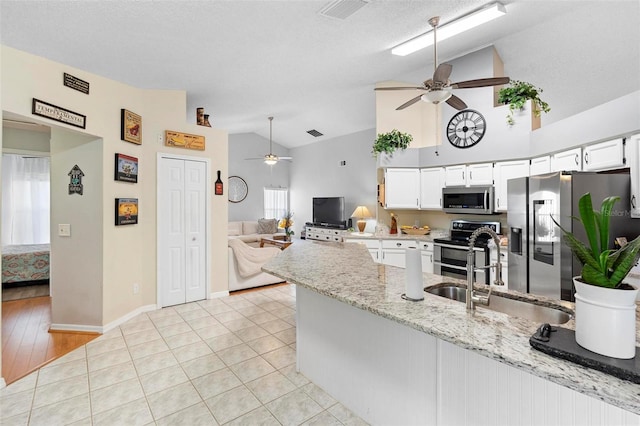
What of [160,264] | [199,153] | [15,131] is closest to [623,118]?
[199,153]

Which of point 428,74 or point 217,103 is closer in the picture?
point 428,74

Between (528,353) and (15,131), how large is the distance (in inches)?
247

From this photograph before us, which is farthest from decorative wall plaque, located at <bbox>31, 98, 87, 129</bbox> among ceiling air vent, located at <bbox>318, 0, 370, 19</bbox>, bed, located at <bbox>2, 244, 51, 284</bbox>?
bed, located at <bbox>2, 244, 51, 284</bbox>

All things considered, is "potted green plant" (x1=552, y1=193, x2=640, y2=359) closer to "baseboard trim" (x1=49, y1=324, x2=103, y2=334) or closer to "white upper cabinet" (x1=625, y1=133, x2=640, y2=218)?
"white upper cabinet" (x1=625, y1=133, x2=640, y2=218)

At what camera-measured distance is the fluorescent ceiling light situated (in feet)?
10.2

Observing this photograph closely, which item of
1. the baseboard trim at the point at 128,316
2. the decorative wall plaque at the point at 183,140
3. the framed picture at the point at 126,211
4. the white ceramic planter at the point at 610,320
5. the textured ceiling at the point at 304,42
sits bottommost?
the baseboard trim at the point at 128,316

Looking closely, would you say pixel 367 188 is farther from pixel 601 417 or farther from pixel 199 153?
pixel 601 417

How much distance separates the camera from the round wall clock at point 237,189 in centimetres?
940

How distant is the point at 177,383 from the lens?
241 cm

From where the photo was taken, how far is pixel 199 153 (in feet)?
14.6

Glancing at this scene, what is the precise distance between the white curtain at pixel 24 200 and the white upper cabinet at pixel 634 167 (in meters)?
9.06

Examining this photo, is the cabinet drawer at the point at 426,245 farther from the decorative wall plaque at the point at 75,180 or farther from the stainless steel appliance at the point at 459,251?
the decorative wall plaque at the point at 75,180

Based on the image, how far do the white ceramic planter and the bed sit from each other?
266 inches

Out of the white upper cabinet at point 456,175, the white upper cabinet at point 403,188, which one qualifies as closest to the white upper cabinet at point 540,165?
the white upper cabinet at point 456,175
